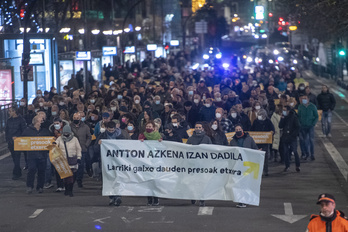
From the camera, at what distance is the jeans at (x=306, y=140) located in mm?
21564

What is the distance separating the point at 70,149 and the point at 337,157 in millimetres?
8965

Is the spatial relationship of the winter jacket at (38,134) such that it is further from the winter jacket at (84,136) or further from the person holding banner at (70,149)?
the person holding banner at (70,149)

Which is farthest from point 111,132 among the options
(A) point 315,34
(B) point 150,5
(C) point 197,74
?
(B) point 150,5

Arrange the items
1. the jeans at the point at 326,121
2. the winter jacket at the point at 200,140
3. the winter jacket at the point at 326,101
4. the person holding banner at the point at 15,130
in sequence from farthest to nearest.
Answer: the jeans at the point at 326,121 < the winter jacket at the point at 326,101 < the person holding banner at the point at 15,130 < the winter jacket at the point at 200,140

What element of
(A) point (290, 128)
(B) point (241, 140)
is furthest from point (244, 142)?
(A) point (290, 128)

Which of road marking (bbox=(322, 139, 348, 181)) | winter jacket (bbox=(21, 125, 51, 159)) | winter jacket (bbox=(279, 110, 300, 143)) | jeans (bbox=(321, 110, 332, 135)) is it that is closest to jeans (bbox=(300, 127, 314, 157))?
road marking (bbox=(322, 139, 348, 181))

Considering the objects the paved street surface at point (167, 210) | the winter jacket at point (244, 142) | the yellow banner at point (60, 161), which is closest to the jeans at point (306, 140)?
the paved street surface at point (167, 210)

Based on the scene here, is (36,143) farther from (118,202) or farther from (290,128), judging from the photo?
(290,128)

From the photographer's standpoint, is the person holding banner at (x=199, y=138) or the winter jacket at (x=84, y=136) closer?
the person holding banner at (x=199, y=138)

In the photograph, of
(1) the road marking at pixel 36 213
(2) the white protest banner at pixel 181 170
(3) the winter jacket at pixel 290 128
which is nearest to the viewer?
(1) the road marking at pixel 36 213

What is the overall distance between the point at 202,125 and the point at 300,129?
653cm

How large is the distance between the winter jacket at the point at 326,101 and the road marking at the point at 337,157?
43.6 inches

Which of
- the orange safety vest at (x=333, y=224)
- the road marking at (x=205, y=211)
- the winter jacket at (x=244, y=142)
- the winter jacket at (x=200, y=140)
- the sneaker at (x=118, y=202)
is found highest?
the winter jacket at (x=200, y=140)

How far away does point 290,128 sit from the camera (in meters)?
19.5
